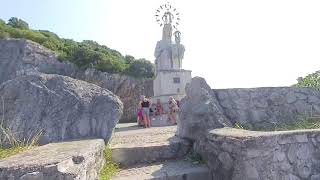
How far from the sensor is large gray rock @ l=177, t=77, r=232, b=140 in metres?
5.74

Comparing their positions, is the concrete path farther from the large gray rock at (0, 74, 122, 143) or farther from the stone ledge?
the stone ledge

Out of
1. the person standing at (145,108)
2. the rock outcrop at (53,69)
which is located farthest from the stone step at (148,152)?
the rock outcrop at (53,69)

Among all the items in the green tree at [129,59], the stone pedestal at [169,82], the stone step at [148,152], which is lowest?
the stone step at [148,152]

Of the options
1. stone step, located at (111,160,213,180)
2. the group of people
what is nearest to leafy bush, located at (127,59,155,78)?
the group of people

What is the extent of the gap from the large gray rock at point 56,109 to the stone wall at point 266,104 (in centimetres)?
218

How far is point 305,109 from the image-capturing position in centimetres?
681

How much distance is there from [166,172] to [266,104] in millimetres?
2871

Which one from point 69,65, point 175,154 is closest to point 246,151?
point 175,154

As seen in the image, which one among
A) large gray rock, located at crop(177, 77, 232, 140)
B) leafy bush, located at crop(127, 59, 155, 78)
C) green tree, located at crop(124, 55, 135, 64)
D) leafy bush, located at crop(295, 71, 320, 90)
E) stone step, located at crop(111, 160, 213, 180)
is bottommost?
stone step, located at crop(111, 160, 213, 180)

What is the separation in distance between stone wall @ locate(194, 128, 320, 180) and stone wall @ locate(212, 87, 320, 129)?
1.97 metres

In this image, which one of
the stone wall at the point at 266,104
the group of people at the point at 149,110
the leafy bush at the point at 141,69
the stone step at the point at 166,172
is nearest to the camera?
the stone step at the point at 166,172

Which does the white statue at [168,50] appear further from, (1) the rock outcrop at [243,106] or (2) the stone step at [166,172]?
(2) the stone step at [166,172]

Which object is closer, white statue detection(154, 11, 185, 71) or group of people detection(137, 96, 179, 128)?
group of people detection(137, 96, 179, 128)

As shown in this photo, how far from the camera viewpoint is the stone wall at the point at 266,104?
6500 millimetres
